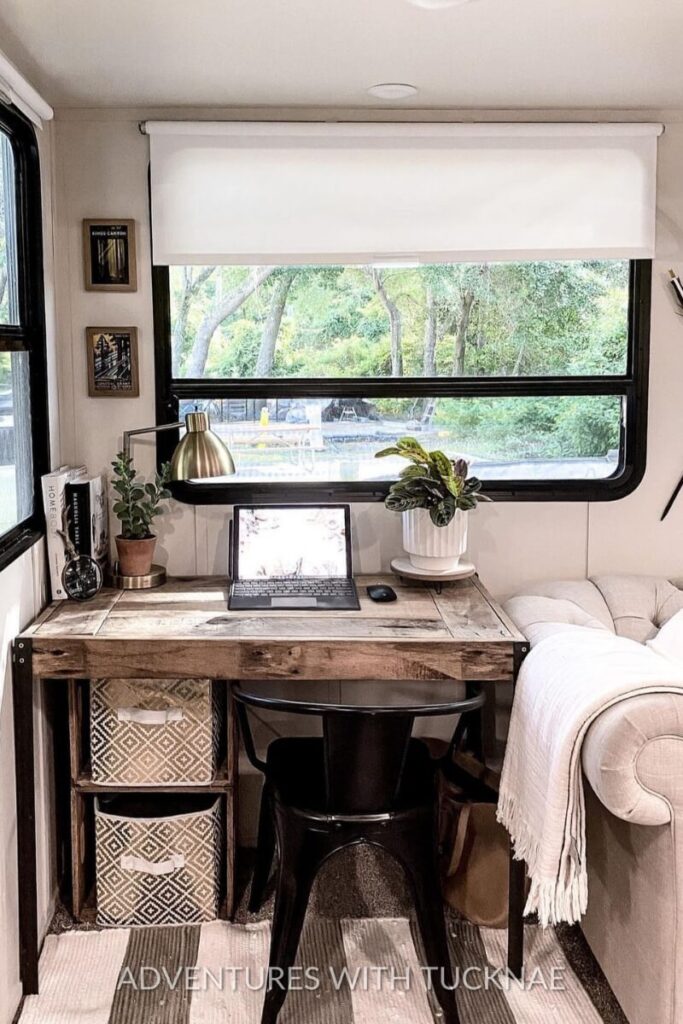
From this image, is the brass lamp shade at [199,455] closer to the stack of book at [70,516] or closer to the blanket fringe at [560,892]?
the stack of book at [70,516]

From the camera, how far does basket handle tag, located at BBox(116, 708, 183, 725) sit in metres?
2.61

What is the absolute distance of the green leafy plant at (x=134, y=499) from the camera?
2.82 meters

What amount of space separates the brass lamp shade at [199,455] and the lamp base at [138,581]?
0.31 m

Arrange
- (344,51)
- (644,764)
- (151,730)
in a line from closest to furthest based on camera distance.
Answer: (644,764), (344,51), (151,730)

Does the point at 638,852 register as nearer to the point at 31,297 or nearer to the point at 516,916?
the point at 516,916

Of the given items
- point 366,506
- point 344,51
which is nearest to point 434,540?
point 366,506

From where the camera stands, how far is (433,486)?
274 cm

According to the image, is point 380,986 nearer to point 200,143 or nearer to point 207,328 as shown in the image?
point 207,328

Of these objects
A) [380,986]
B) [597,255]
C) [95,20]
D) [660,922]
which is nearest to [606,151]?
[597,255]

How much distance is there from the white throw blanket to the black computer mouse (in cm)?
47

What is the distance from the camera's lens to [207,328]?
2.98m

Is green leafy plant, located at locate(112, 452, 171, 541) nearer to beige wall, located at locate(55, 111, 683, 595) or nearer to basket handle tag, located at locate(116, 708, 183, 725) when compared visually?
beige wall, located at locate(55, 111, 683, 595)

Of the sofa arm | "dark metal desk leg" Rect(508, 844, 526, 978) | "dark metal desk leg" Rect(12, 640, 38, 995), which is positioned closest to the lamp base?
"dark metal desk leg" Rect(12, 640, 38, 995)

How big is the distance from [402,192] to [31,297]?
1.05 m
